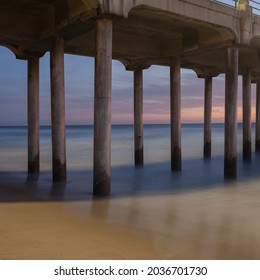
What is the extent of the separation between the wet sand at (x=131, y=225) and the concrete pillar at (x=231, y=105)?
2046 millimetres

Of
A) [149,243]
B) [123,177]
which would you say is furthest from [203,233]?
[123,177]

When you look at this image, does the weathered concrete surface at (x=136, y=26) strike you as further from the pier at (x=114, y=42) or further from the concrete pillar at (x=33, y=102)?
the concrete pillar at (x=33, y=102)

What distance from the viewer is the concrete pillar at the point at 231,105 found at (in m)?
11.4

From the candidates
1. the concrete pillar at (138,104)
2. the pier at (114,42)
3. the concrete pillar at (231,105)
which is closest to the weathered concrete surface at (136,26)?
the pier at (114,42)

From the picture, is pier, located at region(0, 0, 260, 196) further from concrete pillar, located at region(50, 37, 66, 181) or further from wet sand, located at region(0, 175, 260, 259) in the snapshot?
wet sand, located at region(0, 175, 260, 259)

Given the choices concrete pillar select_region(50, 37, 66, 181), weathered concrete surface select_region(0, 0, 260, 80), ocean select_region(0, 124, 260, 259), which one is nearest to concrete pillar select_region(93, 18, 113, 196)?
weathered concrete surface select_region(0, 0, 260, 80)

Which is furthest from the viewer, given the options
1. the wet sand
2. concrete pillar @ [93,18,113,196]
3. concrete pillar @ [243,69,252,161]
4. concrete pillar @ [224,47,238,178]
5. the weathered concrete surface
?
concrete pillar @ [243,69,252,161]

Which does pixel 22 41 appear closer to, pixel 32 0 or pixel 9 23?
pixel 9 23

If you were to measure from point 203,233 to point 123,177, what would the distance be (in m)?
6.87

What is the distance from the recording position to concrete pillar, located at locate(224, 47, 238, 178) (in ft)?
37.4

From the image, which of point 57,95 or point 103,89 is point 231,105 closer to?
point 103,89

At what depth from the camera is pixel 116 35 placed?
12586mm

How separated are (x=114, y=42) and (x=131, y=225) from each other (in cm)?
790

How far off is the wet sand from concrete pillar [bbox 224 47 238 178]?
80.5 inches
